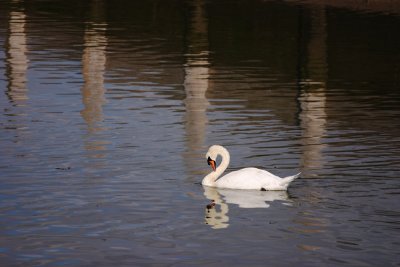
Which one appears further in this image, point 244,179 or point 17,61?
point 17,61

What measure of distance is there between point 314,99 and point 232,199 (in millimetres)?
7884

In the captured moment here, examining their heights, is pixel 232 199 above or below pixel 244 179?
below

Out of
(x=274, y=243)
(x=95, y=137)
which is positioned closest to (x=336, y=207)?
(x=274, y=243)

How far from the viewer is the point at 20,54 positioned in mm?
27750

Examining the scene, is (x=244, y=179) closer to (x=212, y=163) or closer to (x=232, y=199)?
(x=232, y=199)

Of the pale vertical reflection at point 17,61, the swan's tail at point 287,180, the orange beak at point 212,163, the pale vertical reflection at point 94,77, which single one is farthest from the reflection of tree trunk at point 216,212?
the pale vertical reflection at point 17,61

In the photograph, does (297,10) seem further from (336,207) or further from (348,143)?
(336,207)

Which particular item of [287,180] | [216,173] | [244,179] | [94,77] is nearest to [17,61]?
[94,77]

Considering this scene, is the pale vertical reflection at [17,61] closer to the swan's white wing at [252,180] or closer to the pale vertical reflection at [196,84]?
the pale vertical reflection at [196,84]

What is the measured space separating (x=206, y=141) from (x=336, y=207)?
4696mm

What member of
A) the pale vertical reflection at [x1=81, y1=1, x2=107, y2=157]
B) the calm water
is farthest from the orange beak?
the pale vertical reflection at [x1=81, y1=1, x2=107, y2=157]

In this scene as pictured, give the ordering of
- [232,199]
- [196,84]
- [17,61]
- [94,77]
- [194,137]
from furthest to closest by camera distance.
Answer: [17,61]
[94,77]
[196,84]
[194,137]
[232,199]

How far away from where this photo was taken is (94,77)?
24.5 meters

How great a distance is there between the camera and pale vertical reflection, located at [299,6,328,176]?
57.8 ft
